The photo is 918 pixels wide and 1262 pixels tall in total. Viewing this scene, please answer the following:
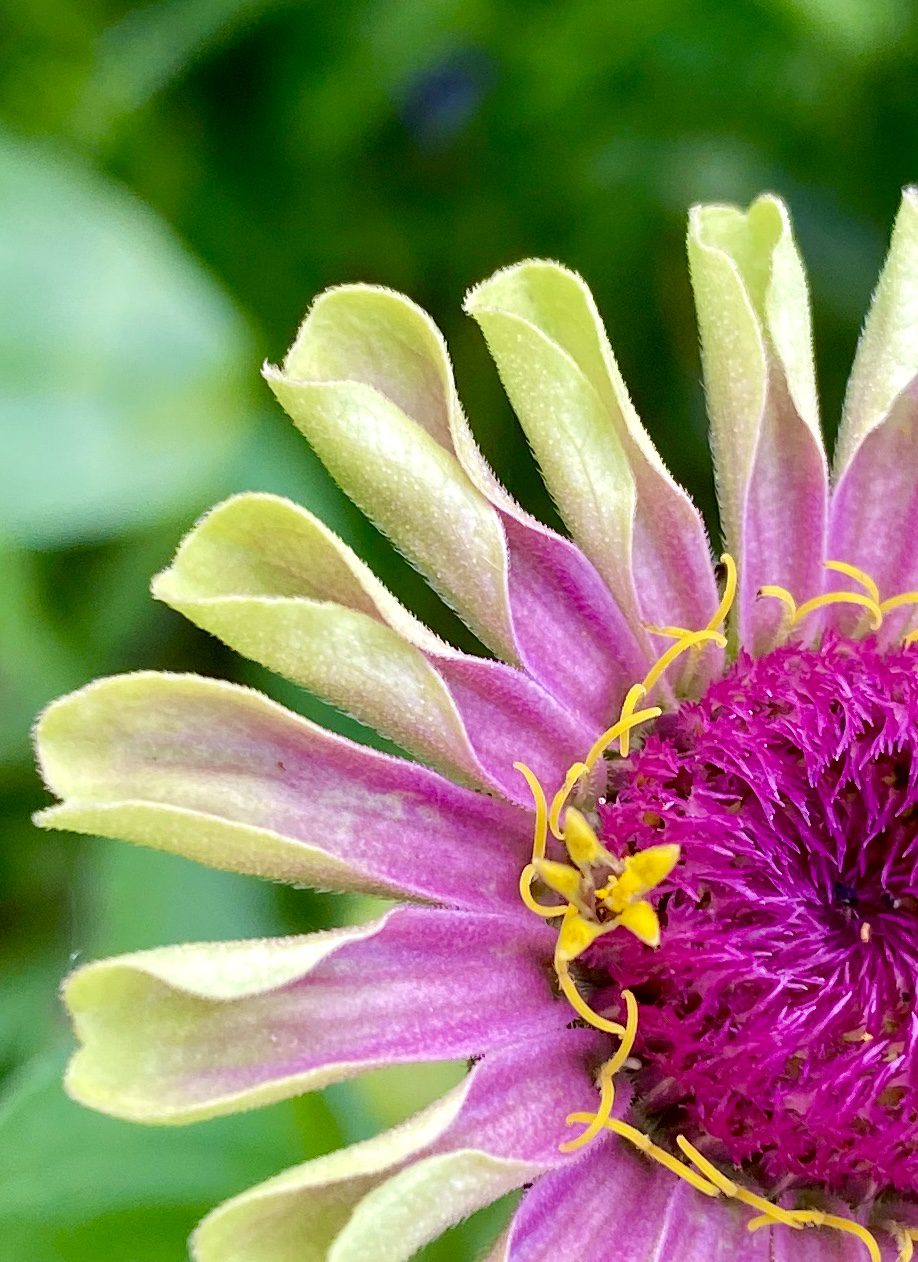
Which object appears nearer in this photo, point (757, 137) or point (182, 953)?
point (182, 953)

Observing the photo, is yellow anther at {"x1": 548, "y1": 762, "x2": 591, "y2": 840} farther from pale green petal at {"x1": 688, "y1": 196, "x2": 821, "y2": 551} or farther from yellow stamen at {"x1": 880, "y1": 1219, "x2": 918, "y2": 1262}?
yellow stamen at {"x1": 880, "y1": 1219, "x2": 918, "y2": 1262}

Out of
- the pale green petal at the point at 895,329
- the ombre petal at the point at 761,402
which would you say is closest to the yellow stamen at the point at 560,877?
the ombre petal at the point at 761,402

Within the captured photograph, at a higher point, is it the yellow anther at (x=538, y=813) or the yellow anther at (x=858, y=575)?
the yellow anther at (x=538, y=813)

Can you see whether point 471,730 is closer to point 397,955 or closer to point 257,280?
point 397,955

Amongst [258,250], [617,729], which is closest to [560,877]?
[617,729]

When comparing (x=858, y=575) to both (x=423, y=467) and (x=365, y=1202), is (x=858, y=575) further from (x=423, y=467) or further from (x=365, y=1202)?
(x=365, y=1202)

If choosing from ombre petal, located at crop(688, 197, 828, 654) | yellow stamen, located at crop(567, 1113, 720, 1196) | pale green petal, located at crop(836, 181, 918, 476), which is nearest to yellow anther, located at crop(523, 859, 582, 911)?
yellow stamen, located at crop(567, 1113, 720, 1196)

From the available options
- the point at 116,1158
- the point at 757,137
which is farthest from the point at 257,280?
the point at 116,1158

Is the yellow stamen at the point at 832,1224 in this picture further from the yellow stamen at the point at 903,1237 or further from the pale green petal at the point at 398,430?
the pale green petal at the point at 398,430
